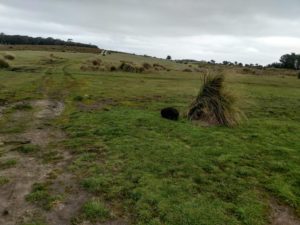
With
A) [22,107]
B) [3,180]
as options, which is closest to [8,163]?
[3,180]

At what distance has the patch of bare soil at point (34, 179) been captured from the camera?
564 cm

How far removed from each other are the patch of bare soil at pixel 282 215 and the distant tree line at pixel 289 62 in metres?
90.1

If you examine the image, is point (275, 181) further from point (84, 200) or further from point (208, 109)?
point (208, 109)

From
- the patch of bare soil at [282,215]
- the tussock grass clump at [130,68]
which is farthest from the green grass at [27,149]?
the tussock grass clump at [130,68]

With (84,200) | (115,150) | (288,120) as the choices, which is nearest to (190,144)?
(115,150)

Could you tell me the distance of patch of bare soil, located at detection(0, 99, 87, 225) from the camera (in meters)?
5.64

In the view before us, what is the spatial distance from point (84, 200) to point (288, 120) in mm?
10763

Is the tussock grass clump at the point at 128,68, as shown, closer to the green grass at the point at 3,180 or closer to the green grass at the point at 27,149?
the green grass at the point at 27,149

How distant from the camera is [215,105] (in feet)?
42.4

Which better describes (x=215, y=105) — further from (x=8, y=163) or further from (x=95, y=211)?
(x=95, y=211)

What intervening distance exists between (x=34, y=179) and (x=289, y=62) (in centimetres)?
9794

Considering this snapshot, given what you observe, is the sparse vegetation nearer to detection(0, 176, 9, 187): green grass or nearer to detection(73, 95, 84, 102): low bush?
detection(73, 95, 84, 102): low bush

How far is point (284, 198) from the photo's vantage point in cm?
653

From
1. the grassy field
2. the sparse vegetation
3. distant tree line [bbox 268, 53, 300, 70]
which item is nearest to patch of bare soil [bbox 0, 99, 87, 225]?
the grassy field
